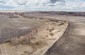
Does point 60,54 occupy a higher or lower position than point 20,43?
higher

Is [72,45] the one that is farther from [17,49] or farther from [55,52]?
[17,49]

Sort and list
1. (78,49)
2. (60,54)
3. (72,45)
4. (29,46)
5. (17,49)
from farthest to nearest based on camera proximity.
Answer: (29,46)
(17,49)
(72,45)
(78,49)
(60,54)

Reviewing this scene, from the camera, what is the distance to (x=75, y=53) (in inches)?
515

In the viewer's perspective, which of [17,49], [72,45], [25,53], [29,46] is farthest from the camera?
[29,46]

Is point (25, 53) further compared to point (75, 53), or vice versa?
point (25, 53)

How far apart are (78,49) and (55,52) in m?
1.69

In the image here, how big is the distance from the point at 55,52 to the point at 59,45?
6.65ft

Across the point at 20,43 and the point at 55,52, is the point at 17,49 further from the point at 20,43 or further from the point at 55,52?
the point at 55,52

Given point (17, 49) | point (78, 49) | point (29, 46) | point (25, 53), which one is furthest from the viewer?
point (29, 46)

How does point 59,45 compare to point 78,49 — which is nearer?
point 78,49

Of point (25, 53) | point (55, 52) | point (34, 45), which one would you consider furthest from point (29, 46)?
point (55, 52)

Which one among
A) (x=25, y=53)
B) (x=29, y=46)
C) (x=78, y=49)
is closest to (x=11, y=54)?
(x=25, y=53)

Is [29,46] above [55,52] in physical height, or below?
below

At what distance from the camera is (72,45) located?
15312 millimetres
